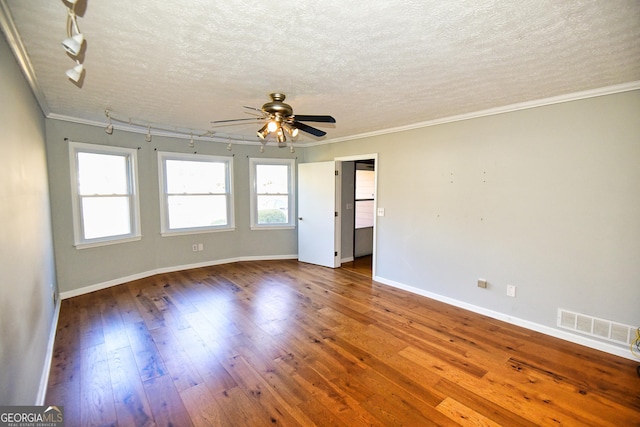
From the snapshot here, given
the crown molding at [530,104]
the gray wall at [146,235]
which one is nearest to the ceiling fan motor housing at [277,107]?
the crown molding at [530,104]

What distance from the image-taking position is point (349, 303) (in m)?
3.83

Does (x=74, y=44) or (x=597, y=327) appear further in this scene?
(x=597, y=327)

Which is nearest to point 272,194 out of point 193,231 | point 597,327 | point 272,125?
point 193,231

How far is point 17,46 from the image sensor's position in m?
1.84

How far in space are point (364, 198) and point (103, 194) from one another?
183 inches

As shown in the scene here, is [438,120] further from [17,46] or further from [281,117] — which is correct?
[17,46]

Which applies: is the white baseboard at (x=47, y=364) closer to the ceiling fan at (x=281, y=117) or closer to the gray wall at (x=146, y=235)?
the gray wall at (x=146, y=235)

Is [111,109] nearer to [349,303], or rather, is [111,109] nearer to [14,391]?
[14,391]

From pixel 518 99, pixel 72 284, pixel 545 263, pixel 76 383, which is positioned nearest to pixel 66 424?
pixel 76 383

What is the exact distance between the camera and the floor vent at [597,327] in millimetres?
2604

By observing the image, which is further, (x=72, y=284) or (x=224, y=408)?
(x=72, y=284)

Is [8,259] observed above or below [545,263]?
above

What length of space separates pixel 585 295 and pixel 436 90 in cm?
245

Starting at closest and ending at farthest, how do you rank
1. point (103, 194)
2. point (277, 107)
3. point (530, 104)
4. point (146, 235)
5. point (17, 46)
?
point (17, 46), point (277, 107), point (530, 104), point (103, 194), point (146, 235)
